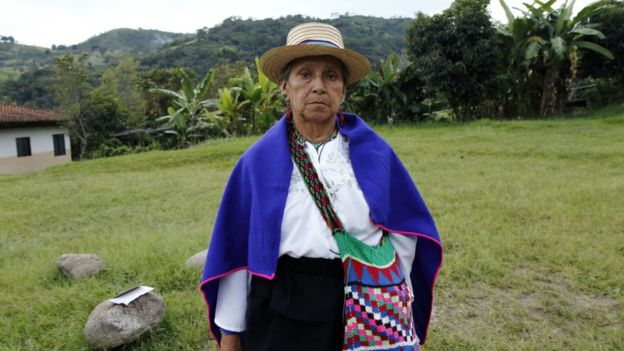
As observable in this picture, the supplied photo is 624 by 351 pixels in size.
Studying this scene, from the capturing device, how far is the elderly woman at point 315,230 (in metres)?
1.56

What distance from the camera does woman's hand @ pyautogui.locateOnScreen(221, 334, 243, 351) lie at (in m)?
1.71

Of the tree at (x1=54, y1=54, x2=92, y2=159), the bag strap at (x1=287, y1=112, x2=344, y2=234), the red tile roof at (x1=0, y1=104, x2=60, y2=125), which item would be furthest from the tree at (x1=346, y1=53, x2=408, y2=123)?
the red tile roof at (x1=0, y1=104, x2=60, y2=125)

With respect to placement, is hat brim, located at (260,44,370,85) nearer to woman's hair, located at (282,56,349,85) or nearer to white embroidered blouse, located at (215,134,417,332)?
woman's hair, located at (282,56,349,85)

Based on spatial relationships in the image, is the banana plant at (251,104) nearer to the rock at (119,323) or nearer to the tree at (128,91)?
the tree at (128,91)

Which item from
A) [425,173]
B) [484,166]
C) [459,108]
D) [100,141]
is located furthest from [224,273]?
[100,141]

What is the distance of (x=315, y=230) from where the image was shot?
156 centimetres

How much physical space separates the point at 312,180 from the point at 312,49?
45cm

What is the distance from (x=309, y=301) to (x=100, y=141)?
24.1m

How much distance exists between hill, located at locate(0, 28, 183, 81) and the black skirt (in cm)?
9193

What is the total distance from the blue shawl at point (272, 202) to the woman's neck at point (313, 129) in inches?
2.3

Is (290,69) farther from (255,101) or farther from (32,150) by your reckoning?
(32,150)

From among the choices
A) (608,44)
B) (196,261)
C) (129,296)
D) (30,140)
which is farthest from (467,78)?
(30,140)

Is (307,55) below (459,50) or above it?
below

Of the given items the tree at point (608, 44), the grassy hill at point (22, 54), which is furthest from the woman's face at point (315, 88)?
the grassy hill at point (22, 54)
